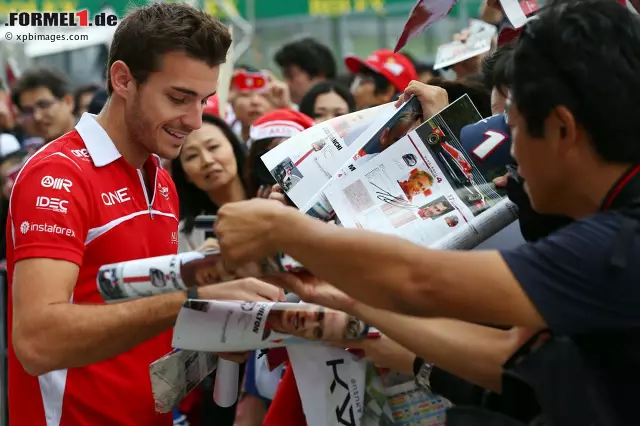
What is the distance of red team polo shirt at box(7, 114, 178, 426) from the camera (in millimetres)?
2746

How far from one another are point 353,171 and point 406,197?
17 centimetres

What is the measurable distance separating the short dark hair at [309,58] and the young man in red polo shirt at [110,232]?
16.7ft

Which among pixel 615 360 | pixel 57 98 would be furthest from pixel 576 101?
pixel 57 98

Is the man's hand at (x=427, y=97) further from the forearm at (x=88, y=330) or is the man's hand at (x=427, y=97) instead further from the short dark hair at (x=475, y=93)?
the forearm at (x=88, y=330)

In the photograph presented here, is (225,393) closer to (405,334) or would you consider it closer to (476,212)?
(405,334)

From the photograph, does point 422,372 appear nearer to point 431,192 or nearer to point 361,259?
point 431,192

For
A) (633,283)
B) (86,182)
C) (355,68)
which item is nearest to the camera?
(633,283)

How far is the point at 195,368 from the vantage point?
2.95 m

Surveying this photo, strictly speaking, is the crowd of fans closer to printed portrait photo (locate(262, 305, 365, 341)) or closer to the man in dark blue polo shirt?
the man in dark blue polo shirt

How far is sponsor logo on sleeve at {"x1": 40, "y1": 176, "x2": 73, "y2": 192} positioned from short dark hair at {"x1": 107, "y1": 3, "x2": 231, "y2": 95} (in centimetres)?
45

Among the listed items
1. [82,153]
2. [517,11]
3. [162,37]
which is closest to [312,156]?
[162,37]

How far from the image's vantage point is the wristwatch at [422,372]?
8.97 feet

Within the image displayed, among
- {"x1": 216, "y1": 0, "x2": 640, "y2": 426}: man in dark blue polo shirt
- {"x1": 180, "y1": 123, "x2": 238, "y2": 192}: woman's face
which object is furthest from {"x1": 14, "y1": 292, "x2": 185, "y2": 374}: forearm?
{"x1": 180, "y1": 123, "x2": 238, "y2": 192}: woman's face

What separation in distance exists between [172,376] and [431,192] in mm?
929
